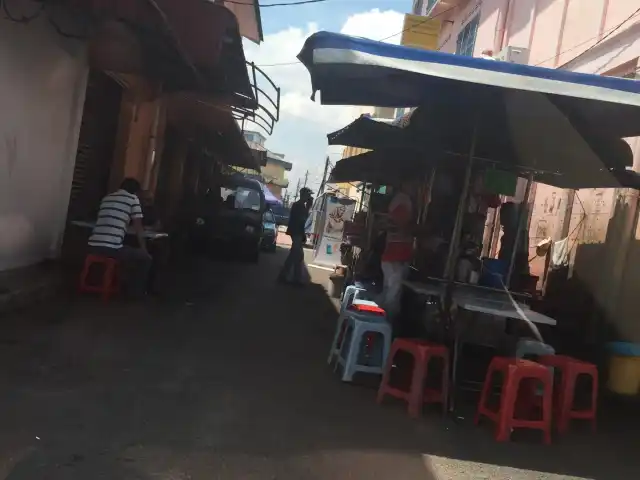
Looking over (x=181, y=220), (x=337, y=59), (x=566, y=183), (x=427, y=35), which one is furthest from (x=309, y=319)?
(x=427, y=35)

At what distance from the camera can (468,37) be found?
19.0m

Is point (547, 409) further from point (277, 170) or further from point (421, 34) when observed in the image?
point (277, 170)

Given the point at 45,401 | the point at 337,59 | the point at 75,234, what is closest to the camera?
the point at 45,401

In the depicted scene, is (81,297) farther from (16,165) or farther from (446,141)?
(446,141)

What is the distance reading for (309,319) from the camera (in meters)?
9.69

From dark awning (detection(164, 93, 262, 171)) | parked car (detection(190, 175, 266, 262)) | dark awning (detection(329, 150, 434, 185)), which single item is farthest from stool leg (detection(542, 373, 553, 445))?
parked car (detection(190, 175, 266, 262))

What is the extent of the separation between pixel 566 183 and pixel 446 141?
2192 millimetres

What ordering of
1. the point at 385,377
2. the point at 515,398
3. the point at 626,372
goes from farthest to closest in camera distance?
the point at 626,372, the point at 385,377, the point at 515,398

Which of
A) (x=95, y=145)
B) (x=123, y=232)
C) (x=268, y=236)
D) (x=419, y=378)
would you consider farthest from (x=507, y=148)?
(x=268, y=236)

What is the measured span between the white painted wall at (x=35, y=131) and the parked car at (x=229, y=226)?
24.4 feet

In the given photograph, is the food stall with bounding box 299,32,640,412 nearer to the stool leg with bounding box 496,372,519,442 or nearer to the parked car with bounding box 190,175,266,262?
the stool leg with bounding box 496,372,519,442

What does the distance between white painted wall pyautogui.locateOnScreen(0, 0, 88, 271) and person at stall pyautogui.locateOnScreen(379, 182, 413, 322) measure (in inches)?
174

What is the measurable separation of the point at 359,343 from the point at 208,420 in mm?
1972

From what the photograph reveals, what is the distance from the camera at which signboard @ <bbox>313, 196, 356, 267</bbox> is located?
57.4 ft
